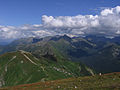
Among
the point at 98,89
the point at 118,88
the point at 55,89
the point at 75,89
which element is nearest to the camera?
the point at 118,88

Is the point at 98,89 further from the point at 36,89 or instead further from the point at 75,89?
the point at 36,89

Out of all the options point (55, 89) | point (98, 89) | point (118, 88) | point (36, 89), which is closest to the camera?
point (118, 88)

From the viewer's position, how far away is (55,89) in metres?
46.6

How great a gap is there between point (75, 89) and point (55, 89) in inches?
299

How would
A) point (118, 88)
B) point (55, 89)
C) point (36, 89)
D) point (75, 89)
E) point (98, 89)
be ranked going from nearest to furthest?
1. point (118, 88)
2. point (98, 89)
3. point (75, 89)
4. point (55, 89)
5. point (36, 89)

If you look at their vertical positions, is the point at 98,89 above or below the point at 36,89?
above

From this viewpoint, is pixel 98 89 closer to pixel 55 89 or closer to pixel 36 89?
pixel 55 89

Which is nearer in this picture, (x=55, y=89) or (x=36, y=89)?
(x=55, y=89)

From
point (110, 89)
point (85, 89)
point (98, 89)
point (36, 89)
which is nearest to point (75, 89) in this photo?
point (85, 89)

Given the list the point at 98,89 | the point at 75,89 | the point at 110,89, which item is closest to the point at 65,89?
the point at 75,89

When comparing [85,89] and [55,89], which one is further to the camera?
[55,89]

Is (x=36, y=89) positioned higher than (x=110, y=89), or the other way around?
(x=110, y=89)

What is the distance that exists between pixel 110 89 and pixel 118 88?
1.96m

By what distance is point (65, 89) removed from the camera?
43969 mm
